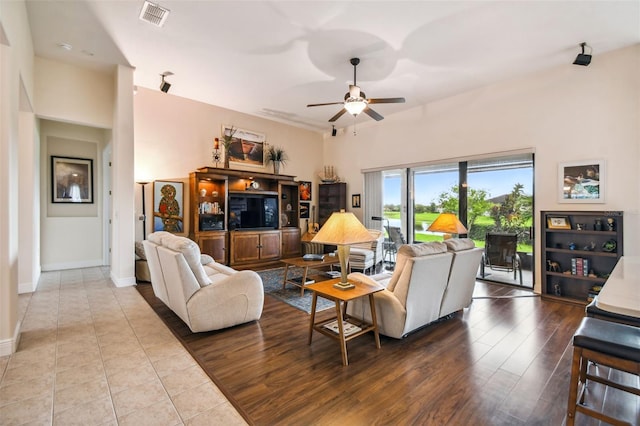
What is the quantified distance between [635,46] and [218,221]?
283 inches

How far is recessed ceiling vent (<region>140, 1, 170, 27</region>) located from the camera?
3158 millimetres

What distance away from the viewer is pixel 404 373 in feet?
7.57

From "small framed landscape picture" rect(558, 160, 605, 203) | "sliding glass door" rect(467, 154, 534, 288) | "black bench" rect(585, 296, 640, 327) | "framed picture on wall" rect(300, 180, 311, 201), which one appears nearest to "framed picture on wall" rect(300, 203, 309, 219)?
"framed picture on wall" rect(300, 180, 311, 201)

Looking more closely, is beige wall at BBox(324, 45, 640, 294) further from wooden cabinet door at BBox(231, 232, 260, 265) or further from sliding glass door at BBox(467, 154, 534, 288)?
wooden cabinet door at BBox(231, 232, 260, 265)

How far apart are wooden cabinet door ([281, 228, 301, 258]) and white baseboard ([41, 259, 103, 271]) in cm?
392

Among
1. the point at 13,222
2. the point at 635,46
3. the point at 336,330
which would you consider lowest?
the point at 336,330

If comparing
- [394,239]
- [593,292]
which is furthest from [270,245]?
[593,292]

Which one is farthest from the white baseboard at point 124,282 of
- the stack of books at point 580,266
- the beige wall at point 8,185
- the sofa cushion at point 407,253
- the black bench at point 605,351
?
the stack of books at point 580,266

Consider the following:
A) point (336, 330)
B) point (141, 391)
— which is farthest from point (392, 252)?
point (141, 391)

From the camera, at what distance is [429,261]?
2807 mm

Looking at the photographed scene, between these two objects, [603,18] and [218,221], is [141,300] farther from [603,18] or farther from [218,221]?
[603,18]

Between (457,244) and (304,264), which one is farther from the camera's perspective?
(304,264)

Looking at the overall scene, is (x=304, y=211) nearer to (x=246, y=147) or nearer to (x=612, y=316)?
(x=246, y=147)

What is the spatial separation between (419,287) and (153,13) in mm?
4118
